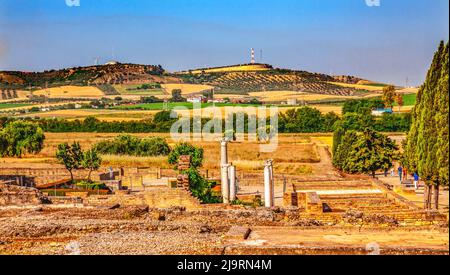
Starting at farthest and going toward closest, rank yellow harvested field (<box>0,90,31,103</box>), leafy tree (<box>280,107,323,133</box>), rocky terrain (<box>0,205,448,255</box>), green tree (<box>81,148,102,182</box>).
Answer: yellow harvested field (<box>0,90,31,103</box>) → leafy tree (<box>280,107,323,133</box>) → green tree (<box>81,148,102,182</box>) → rocky terrain (<box>0,205,448,255</box>)

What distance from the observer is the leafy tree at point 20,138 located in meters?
46.5

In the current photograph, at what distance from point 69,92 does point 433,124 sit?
7938 cm

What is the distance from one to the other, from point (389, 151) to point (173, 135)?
106 feet

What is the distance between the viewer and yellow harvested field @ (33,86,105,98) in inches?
3654

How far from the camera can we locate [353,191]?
21797 mm

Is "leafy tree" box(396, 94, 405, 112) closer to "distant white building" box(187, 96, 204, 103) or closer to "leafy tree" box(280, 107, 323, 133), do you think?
"leafy tree" box(280, 107, 323, 133)

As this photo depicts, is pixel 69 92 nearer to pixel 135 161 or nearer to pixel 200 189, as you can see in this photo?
pixel 135 161

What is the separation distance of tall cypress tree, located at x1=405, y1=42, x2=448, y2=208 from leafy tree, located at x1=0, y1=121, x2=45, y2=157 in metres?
31.1

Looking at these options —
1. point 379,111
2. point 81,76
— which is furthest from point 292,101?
point 81,76

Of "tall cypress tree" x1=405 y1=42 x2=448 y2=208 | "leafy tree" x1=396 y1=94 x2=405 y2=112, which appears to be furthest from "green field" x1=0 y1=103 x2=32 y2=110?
"tall cypress tree" x1=405 y1=42 x2=448 y2=208

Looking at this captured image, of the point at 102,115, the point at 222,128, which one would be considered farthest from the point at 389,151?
the point at 102,115

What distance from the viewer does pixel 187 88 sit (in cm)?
9456
